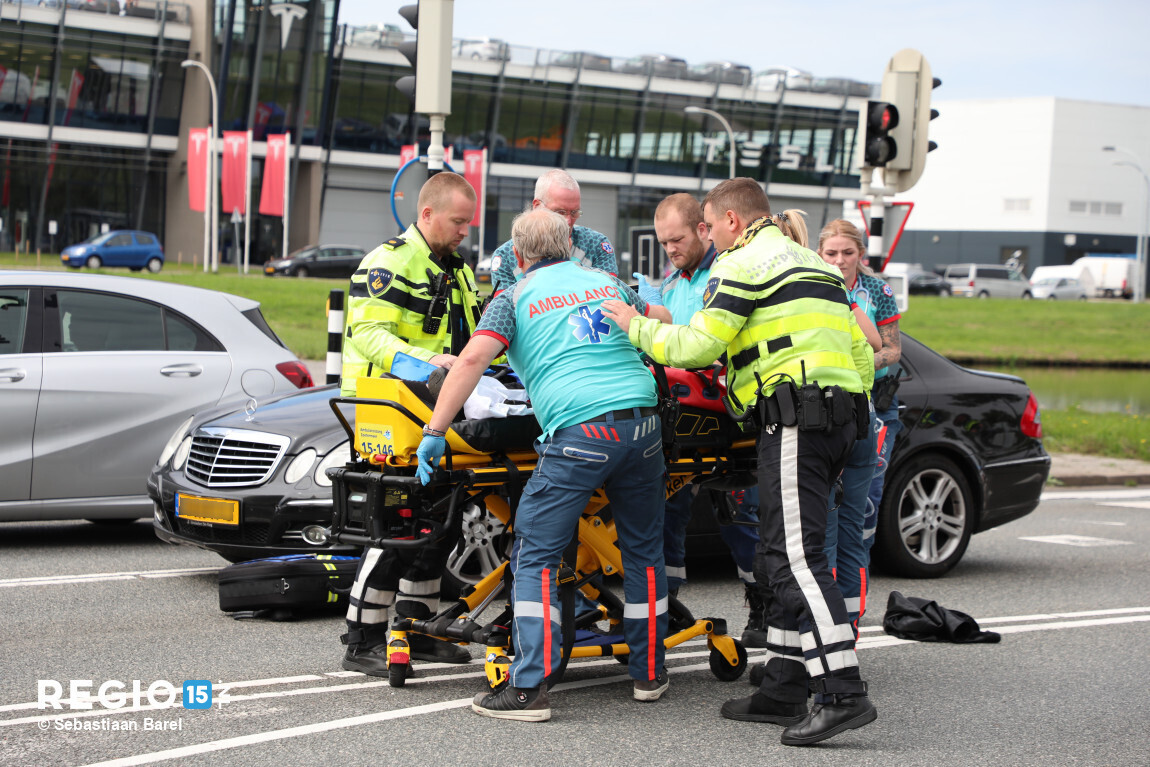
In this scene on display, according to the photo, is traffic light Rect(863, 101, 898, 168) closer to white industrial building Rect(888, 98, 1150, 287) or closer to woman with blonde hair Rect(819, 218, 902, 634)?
woman with blonde hair Rect(819, 218, 902, 634)

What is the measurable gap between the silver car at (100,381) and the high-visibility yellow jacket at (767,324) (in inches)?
152

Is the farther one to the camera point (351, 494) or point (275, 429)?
point (275, 429)

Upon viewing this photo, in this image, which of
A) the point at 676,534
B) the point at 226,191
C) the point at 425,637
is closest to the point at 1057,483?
the point at 676,534

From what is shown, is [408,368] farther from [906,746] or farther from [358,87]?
[358,87]

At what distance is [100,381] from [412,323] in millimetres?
3120

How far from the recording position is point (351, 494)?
16.6 feet

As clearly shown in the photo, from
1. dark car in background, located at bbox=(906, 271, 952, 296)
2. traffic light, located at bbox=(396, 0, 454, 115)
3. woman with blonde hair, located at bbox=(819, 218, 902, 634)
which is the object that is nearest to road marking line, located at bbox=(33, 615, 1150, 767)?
woman with blonde hair, located at bbox=(819, 218, 902, 634)

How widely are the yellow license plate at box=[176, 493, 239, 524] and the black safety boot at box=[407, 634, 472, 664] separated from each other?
1591 millimetres

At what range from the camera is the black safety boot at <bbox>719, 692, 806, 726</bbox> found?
4.82 meters

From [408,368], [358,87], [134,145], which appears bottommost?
[408,368]

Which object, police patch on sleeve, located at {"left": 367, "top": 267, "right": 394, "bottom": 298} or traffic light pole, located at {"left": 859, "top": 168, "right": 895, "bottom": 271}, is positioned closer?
police patch on sleeve, located at {"left": 367, "top": 267, "right": 394, "bottom": 298}

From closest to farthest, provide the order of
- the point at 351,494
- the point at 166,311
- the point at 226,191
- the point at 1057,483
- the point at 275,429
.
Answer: the point at 351,494 → the point at 275,429 → the point at 166,311 → the point at 1057,483 → the point at 226,191

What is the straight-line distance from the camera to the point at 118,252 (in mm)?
44844

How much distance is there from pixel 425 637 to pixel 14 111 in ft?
171
